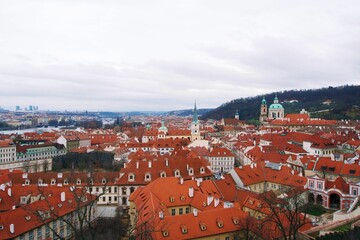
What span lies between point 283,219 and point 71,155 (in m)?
57.2

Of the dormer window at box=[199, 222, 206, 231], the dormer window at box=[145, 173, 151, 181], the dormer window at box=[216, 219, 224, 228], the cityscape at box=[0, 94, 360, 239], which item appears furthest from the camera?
the dormer window at box=[145, 173, 151, 181]

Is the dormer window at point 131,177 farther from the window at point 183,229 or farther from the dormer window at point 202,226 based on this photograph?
the window at point 183,229

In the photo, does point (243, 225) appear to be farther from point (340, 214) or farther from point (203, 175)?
point (203, 175)

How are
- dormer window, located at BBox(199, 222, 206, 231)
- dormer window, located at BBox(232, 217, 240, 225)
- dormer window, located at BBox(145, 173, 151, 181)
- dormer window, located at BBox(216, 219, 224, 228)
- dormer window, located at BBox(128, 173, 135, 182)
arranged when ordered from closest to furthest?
1. dormer window, located at BBox(199, 222, 206, 231)
2. dormer window, located at BBox(216, 219, 224, 228)
3. dormer window, located at BBox(232, 217, 240, 225)
4. dormer window, located at BBox(128, 173, 135, 182)
5. dormer window, located at BBox(145, 173, 151, 181)

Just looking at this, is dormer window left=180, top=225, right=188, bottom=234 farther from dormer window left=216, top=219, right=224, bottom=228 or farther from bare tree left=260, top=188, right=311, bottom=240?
bare tree left=260, top=188, right=311, bottom=240

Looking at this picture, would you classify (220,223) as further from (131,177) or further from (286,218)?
(131,177)

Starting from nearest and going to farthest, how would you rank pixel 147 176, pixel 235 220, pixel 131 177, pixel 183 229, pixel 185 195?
pixel 183 229 < pixel 235 220 < pixel 185 195 < pixel 131 177 < pixel 147 176

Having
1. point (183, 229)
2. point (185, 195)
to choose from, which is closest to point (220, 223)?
point (183, 229)

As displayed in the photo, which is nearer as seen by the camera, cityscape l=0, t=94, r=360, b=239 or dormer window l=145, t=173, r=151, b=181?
cityscape l=0, t=94, r=360, b=239

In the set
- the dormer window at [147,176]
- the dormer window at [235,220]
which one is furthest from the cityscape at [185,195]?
the dormer window at [235,220]

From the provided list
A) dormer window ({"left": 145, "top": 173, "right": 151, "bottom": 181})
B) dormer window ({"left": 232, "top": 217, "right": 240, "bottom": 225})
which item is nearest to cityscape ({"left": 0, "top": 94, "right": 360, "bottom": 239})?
dormer window ({"left": 145, "top": 173, "right": 151, "bottom": 181})

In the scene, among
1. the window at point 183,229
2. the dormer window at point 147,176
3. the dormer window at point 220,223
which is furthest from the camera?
the dormer window at point 147,176

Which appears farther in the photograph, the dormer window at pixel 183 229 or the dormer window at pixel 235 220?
the dormer window at pixel 235 220

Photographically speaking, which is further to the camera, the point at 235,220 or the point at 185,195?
the point at 185,195
